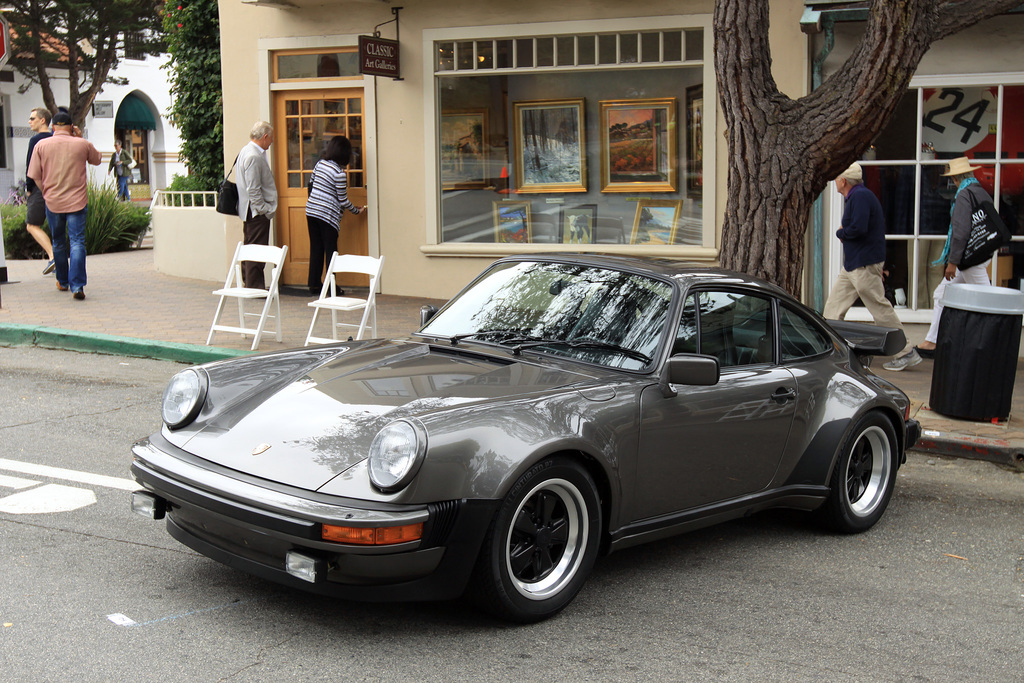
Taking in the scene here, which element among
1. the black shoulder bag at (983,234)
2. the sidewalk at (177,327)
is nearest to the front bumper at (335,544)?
the sidewalk at (177,327)

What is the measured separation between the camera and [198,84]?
1608 cm

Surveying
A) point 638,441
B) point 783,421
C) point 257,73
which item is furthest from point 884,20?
point 257,73

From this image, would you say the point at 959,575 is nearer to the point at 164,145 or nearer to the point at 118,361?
the point at 118,361

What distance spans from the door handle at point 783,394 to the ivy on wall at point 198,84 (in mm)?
12628

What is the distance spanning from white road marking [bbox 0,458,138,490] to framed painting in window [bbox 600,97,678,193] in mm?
7637

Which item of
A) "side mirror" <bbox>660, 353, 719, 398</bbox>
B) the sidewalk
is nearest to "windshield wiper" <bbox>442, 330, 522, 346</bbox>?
"side mirror" <bbox>660, 353, 719, 398</bbox>

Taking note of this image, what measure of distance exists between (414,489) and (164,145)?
4181 cm

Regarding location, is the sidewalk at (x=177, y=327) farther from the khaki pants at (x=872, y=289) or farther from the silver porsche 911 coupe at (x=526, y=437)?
the silver porsche 911 coupe at (x=526, y=437)

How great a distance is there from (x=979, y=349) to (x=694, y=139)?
5006 millimetres

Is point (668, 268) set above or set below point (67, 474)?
above

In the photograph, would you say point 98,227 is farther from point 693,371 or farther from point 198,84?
point 693,371

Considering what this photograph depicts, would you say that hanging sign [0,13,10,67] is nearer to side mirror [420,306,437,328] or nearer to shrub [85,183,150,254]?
shrub [85,183,150,254]

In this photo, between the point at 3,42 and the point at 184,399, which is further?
the point at 3,42

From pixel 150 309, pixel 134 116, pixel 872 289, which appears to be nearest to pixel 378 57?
pixel 150 309
